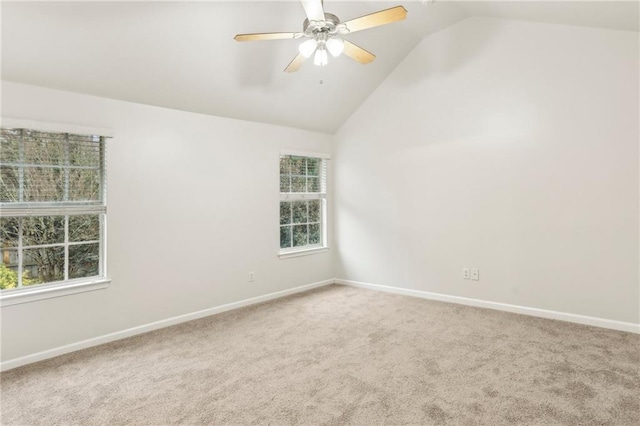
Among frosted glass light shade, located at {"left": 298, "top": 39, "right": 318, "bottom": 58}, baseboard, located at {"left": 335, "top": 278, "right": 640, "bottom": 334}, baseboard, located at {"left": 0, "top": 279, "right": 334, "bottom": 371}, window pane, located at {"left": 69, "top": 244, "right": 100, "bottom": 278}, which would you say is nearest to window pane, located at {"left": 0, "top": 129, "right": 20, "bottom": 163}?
window pane, located at {"left": 69, "top": 244, "right": 100, "bottom": 278}

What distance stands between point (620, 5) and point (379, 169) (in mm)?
2771

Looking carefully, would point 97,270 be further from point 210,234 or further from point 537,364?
point 537,364

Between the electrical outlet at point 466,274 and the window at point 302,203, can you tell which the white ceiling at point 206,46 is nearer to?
the window at point 302,203

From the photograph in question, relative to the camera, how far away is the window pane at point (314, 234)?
5.30m

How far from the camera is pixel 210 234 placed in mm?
4016

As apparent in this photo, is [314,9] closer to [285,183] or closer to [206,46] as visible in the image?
[206,46]

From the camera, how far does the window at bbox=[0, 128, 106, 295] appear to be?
286cm

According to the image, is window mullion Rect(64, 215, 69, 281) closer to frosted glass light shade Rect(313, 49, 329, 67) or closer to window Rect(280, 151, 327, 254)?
window Rect(280, 151, 327, 254)

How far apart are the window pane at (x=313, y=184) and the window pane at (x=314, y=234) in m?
0.52

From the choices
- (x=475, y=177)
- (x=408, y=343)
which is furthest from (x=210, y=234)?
(x=475, y=177)

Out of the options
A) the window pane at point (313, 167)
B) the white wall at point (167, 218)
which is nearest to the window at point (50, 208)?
the white wall at point (167, 218)

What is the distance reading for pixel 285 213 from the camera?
195 inches

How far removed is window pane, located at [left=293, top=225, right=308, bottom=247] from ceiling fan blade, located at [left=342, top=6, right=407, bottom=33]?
305 cm

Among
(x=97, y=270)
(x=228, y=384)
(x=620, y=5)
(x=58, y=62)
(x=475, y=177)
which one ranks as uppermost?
(x=620, y=5)
